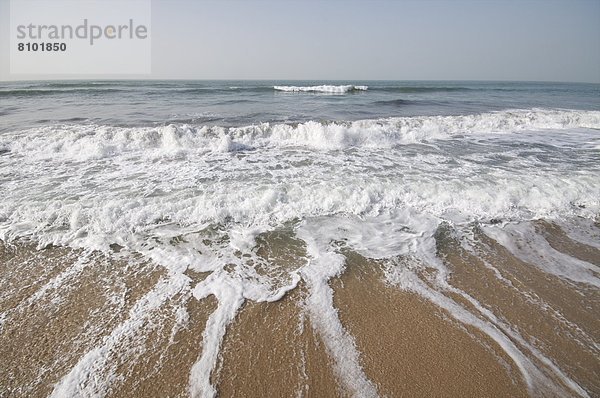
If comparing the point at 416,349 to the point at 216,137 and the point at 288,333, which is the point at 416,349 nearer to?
the point at 288,333

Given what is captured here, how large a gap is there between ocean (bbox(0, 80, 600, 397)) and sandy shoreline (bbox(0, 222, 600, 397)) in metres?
0.02

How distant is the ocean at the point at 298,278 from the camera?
2486mm

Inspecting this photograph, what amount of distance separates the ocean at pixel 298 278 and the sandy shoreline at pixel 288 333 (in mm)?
16

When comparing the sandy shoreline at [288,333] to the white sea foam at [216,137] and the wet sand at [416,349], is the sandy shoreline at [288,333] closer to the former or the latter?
the wet sand at [416,349]

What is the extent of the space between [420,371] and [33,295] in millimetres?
3964

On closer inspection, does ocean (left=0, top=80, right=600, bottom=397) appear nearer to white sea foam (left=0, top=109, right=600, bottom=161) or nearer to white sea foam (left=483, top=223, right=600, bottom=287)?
white sea foam (left=483, top=223, right=600, bottom=287)

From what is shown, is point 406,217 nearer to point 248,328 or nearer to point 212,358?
point 248,328

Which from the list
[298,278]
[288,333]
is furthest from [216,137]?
[288,333]

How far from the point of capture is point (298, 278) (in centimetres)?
361

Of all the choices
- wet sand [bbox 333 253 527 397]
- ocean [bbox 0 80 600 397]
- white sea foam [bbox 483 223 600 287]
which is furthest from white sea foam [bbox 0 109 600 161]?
wet sand [bbox 333 253 527 397]

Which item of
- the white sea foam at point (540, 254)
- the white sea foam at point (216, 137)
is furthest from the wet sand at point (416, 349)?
the white sea foam at point (216, 137)

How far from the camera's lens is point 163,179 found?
6477 mm

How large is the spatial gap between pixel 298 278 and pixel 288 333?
818 mm

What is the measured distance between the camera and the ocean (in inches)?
→ 97.9
